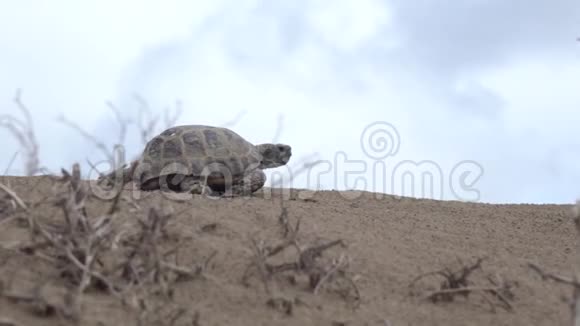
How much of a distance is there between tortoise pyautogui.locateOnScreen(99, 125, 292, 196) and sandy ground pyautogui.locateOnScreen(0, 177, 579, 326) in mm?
987

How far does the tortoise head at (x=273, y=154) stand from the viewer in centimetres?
973

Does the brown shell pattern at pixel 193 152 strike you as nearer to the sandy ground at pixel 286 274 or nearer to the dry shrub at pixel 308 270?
the sandy ground at pixel 286 274

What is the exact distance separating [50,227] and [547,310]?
3164 millimetres

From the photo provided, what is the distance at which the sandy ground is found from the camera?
15.0ft

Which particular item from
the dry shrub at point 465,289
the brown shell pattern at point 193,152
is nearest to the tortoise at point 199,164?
the brown shell pattern at point 193,152

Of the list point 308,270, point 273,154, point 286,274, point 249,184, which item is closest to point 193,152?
point 249,184

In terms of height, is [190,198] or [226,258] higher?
[190,198]

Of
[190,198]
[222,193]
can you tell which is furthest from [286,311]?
[222,193]

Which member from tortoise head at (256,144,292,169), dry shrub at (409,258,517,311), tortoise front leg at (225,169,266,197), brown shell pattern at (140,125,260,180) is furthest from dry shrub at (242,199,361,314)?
tortoise head at (256,144,292,169)

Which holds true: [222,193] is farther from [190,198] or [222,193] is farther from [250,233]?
[250,233]

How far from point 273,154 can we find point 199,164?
1.64 metres

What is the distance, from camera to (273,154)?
9.81 metres

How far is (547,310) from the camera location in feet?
18.6

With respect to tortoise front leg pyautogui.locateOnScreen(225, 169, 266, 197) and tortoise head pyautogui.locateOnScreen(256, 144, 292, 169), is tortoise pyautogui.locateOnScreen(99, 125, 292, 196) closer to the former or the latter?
tortoise front leg pyautogui.locateOnScreen(225, 169, 266, 197)
